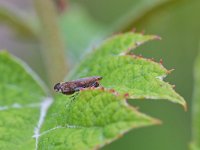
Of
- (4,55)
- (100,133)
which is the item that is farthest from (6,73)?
(100,133)

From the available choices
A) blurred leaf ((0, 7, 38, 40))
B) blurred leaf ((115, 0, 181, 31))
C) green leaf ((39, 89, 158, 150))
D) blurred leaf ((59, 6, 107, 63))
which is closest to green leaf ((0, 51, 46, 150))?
green leaf ((39, 89, 158, 150))

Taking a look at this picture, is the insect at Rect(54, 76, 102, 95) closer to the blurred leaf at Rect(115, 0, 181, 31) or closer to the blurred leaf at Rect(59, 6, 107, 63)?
the blurred leaf at Rect(115, 0, 181, 31)

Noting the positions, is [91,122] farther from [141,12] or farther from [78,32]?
[78,32]

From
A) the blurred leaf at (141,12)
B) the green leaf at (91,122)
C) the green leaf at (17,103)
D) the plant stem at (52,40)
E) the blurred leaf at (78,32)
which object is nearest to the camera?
the green leaf at (91,122)

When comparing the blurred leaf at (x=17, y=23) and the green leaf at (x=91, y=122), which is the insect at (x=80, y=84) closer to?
the green leaf at (x=91, y=122)

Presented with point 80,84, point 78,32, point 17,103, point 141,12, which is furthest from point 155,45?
point 80,84

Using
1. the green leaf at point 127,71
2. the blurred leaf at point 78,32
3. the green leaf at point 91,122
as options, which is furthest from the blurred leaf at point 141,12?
the green leaf at point 91,122
